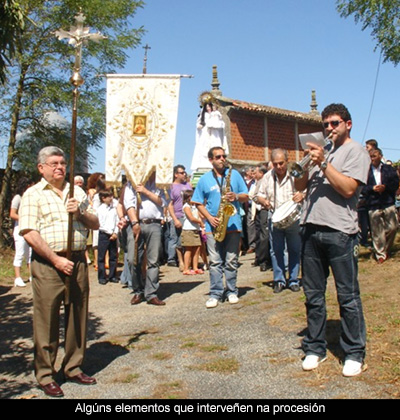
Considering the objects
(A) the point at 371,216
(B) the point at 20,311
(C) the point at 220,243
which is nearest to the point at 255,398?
(C) the point at 220,243

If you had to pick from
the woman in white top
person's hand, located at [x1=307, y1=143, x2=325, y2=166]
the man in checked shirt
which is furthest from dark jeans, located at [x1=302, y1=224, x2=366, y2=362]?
the woman in white top

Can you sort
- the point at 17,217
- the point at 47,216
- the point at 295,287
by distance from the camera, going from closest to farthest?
the point at 47,216 < the point at 295,287 < the point at 17,217

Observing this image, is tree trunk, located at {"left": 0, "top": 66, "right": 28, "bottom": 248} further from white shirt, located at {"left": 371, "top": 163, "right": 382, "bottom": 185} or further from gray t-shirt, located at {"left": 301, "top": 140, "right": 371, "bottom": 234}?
gray t-shirt, located at {"left": 301, "top": 140, "right": 371, "bottom": 234}

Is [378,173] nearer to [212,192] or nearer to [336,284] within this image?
[212,192]

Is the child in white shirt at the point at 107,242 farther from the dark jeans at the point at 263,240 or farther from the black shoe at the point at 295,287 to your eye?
the black shoe at the point at 295,287

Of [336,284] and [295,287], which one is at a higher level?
[336,284]

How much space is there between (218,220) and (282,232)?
1.27 m

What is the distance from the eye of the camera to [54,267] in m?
4.68

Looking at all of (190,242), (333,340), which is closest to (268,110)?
(190,242)

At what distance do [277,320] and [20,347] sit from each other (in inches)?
116

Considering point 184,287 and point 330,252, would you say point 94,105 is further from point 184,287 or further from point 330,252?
point 330,252

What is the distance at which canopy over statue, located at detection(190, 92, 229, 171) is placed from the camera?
53.6 ft

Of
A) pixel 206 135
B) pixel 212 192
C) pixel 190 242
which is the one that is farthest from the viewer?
pixel 206 135

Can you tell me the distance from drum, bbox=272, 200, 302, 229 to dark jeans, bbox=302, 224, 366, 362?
303cm
